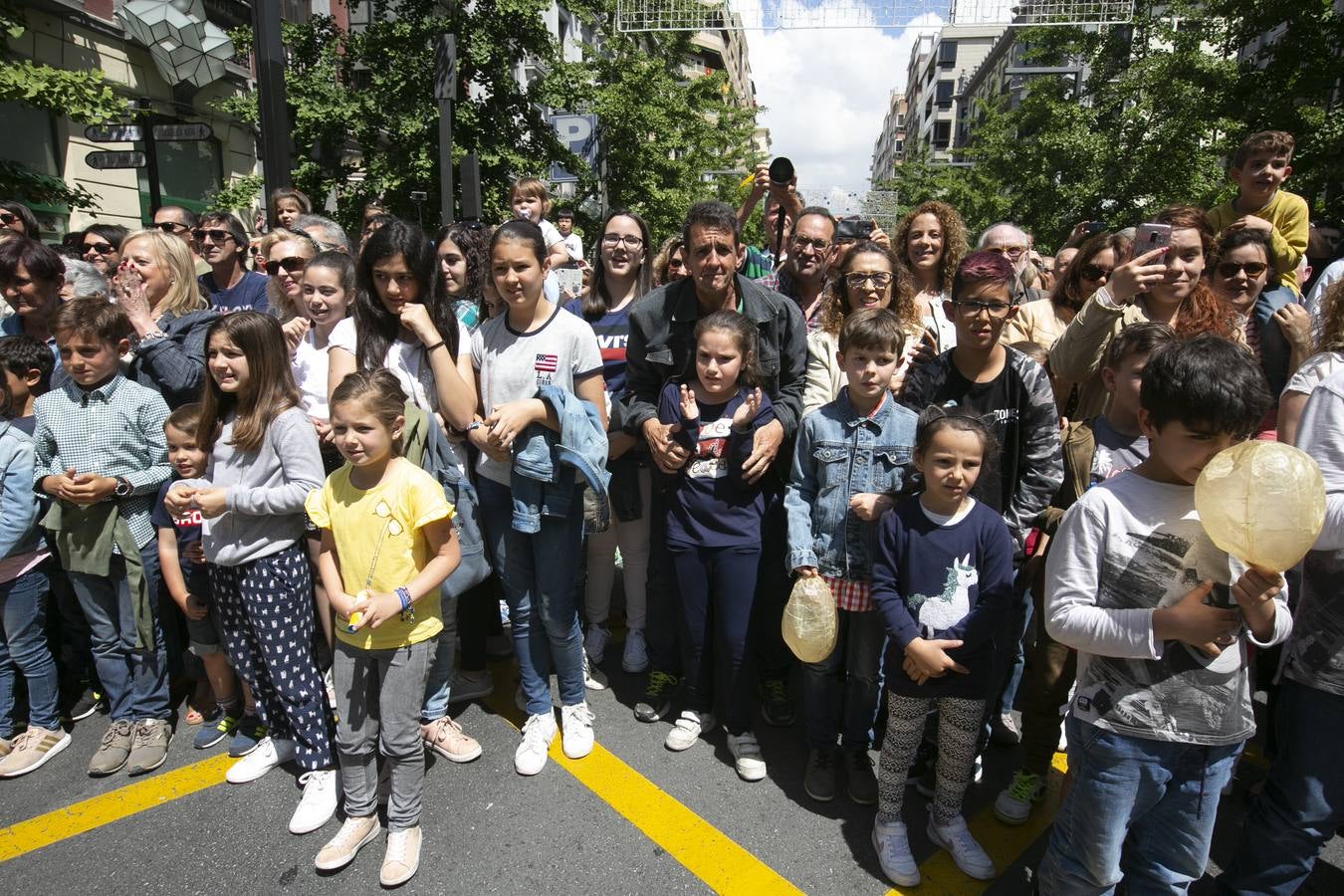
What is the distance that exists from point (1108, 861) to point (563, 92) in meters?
Result: 13.8

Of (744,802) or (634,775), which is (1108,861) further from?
(634,775)

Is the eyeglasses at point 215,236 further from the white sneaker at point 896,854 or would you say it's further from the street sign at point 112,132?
the white sneaker at point 896,854

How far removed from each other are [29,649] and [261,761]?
1.20 metres

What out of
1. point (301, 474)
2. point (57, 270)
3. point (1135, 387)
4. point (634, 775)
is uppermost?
point (57, 270)

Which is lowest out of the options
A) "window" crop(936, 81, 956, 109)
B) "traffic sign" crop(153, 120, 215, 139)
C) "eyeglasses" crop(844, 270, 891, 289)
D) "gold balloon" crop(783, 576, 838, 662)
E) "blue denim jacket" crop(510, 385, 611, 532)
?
"gold balloon" crop(783, 576, 838, 662)

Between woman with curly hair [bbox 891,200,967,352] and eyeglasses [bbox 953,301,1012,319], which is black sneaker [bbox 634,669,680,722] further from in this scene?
woman with curly hair [bbox 891,200,967,352]

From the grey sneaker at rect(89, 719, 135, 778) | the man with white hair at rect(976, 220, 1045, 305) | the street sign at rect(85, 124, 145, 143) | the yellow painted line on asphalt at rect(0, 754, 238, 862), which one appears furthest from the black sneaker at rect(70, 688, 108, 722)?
the street sign at rect(85, 124, 145, 143)

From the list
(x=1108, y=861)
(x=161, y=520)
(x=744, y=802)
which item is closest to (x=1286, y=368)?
(x=1108, y=861)

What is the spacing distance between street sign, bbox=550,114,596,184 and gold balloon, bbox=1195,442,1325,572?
12.6m

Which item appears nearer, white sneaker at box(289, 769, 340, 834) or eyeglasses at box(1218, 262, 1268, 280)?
white sneaker at box(289, 769, 340, 834)

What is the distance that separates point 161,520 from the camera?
3125mm

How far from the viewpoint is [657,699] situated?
3514 mm

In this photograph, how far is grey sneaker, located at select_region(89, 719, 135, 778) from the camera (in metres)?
3.11

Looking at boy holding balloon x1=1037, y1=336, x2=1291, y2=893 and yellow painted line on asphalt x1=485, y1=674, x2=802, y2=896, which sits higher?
boy holding balloon x1=1037, y1=336, x2=1291, y2=893
